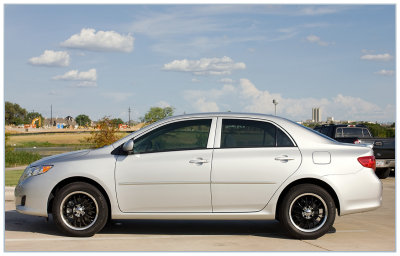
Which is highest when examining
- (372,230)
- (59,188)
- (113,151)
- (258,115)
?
(258,115)

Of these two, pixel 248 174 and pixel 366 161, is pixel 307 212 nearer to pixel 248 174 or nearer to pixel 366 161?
pixel 248 174

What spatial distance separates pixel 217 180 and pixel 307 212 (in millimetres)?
1324

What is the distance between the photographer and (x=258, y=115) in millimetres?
8500

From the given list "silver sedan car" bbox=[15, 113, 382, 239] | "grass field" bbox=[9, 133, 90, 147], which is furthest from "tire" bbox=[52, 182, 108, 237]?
"grass field" bbox=[9, 133, 90, 147]

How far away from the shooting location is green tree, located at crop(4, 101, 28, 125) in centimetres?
14638

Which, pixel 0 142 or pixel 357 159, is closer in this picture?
pixel 357 159

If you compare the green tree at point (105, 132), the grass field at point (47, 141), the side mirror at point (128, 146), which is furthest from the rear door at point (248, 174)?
the grass field at point (47, 141)

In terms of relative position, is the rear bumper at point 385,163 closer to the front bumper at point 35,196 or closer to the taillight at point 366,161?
the taillight at point 366,161

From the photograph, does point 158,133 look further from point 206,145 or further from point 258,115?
point 258,115

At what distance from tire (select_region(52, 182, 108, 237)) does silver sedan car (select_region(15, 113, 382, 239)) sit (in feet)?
0.05

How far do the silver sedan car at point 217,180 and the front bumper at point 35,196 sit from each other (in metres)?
0.01

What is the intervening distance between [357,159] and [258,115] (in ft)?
5.02

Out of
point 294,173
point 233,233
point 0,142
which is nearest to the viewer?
point 294,173

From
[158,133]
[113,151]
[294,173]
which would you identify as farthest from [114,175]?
[294,173]
